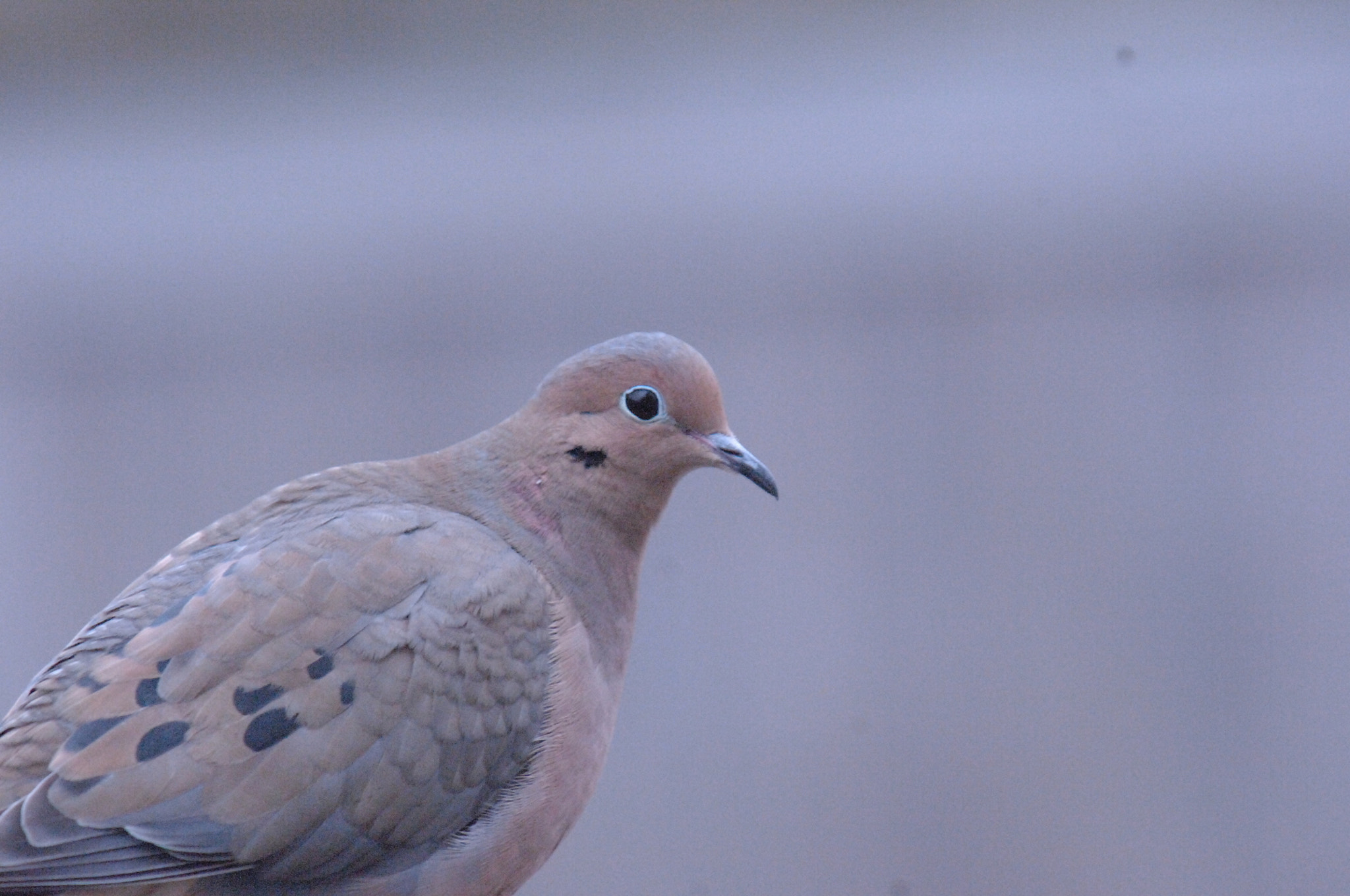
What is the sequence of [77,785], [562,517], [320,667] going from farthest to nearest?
[562,517], [320,667], [77,785]

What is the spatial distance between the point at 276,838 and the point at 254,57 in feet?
14.3

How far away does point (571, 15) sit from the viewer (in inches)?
205

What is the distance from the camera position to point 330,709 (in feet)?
5.90

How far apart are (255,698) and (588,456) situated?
77cm

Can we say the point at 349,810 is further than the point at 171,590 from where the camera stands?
No

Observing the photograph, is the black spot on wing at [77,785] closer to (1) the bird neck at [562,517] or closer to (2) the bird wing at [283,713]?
(2) the bird wing at [283,713]

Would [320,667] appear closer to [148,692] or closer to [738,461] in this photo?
[148,692]

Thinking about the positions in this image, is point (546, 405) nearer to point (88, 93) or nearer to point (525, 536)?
point (525, 536)

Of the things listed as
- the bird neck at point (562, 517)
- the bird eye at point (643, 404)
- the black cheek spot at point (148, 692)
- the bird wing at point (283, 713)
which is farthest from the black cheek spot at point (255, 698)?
the bird eye at point (643, 404)

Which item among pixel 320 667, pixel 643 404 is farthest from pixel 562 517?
pixel 320 667

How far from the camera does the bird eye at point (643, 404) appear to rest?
7.54 feet

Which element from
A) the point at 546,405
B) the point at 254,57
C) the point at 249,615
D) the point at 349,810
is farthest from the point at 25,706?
the point at 254,57

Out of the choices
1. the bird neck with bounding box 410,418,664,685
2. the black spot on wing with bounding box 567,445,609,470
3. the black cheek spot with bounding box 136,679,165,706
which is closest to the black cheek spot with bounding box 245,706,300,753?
the black cheek spot with bounding box 136,679,165,706

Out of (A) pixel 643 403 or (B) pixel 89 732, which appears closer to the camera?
(B) pixel 89 732
